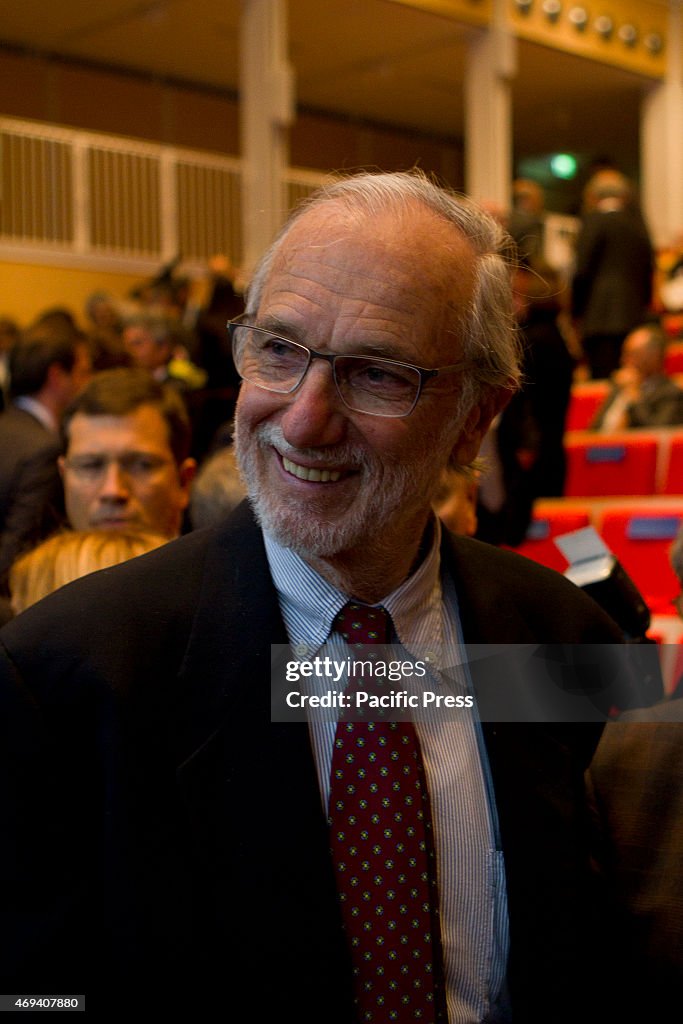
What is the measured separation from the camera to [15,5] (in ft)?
41.1

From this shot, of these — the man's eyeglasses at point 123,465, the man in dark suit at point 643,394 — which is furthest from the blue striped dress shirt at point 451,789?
the man in dark suit at point 643,394

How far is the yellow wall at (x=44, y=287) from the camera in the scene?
475 inches

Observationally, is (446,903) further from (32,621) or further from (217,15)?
(217,15)

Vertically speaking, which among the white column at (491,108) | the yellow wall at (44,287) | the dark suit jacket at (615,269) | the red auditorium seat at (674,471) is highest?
the white column at (491,108)

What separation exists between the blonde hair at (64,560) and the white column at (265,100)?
839cm

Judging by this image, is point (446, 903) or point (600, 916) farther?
point (600, 916)

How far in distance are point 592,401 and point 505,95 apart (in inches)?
197

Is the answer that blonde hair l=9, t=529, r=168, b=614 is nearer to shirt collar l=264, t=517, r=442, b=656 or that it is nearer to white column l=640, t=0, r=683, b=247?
shirt collar l=264, t=517, r=442, b=656

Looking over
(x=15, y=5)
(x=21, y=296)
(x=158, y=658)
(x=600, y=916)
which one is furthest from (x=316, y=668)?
(x=15, y=5)

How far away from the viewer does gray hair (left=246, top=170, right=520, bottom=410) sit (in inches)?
57.5

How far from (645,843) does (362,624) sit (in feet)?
1.62

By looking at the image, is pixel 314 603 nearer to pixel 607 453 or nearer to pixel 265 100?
pixel 607 453

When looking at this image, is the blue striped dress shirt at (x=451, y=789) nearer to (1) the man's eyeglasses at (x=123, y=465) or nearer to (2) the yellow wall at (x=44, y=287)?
(1) the man's eyeglasses at (x=123, y=465)

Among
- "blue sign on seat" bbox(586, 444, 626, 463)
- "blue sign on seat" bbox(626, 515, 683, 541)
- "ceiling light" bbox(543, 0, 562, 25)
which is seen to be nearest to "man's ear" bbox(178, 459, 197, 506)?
"blue sign on seat" bbox(626, 515, 683, 541)
